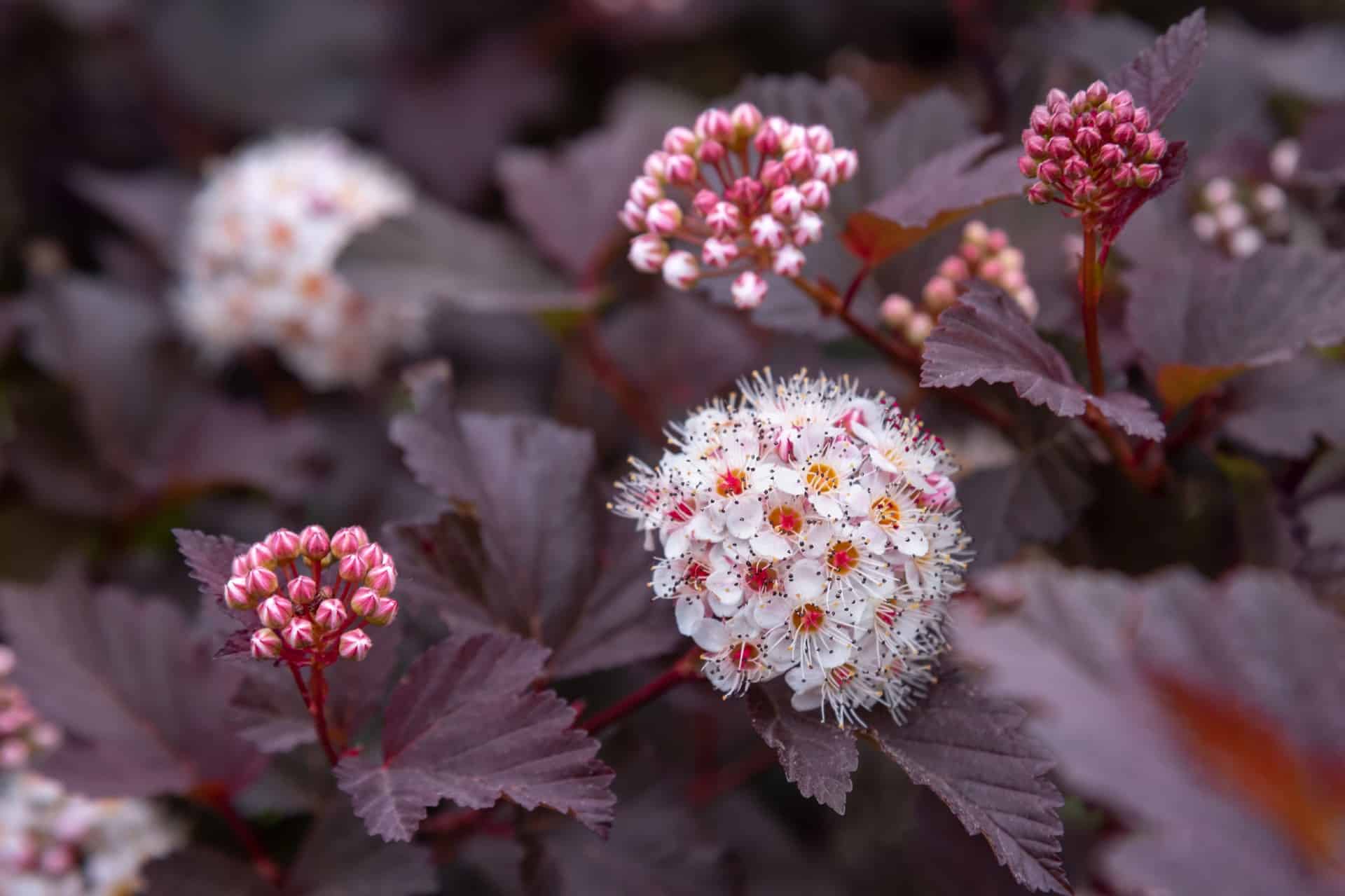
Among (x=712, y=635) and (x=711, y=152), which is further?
(x=711, y=152)

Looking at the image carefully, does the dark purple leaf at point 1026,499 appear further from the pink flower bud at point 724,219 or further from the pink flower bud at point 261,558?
the pink flower bud at point 261,558

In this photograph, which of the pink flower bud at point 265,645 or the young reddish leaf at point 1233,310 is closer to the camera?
the pink flower bud at point 265,645

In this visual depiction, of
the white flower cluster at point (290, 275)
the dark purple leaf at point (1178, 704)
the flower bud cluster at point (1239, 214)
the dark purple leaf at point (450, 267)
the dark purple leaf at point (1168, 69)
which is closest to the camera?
the dark purple leaf at point (1178, 704)

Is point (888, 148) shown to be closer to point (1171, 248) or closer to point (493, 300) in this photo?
point (1171, 248)

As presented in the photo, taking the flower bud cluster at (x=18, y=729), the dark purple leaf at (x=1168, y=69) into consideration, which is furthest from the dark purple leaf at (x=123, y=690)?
the dark purple leaf at (x=1168, y=69)

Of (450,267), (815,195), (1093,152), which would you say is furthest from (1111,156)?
(450,267)

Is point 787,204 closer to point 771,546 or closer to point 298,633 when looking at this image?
point 771,546
